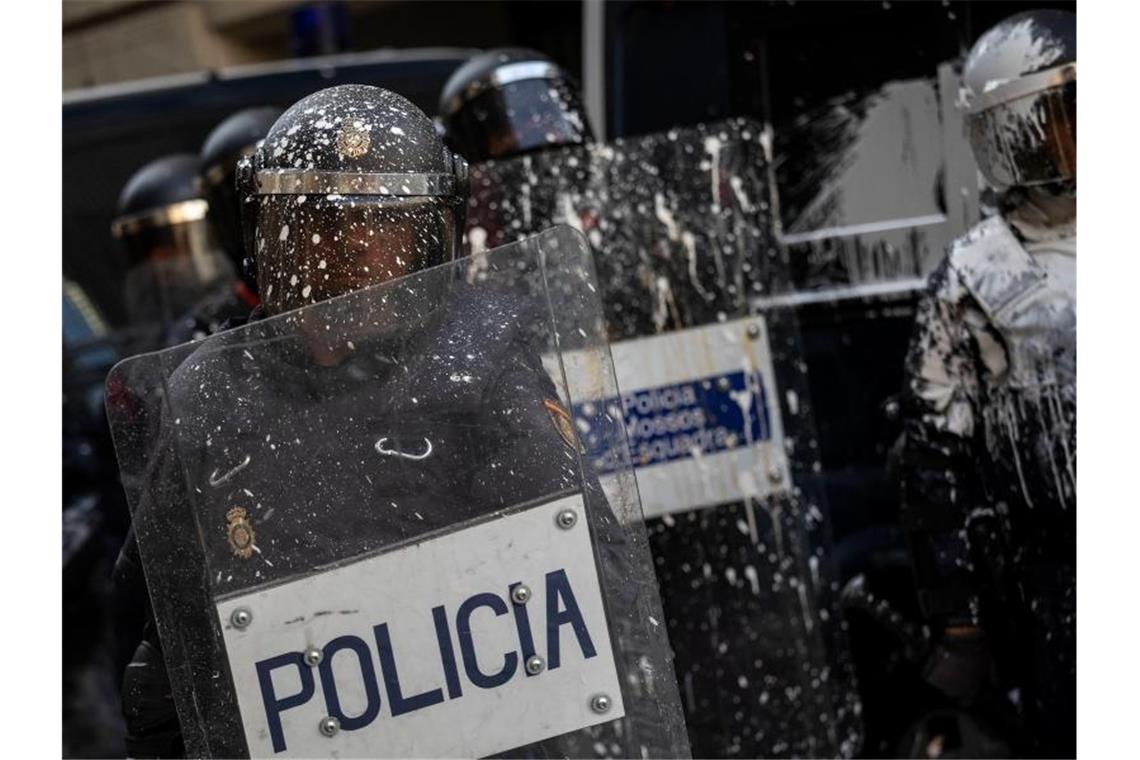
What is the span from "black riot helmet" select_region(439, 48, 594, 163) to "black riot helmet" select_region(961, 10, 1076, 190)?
1.09 m

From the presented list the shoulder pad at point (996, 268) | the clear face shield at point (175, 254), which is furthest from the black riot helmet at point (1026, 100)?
the clear face shield at point (175, 254)

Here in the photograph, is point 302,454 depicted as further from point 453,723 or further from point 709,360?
point 709,360

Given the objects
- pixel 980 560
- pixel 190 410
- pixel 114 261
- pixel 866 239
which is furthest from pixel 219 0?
pixel 190 410

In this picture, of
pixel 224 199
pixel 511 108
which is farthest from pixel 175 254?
pixel 511 108

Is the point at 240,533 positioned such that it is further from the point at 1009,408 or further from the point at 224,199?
the point at 224,199

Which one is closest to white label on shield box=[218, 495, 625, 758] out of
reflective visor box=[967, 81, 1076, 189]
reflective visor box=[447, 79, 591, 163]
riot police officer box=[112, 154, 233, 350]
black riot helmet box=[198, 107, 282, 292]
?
reflective visor box=[967, 81, 1076, 189]

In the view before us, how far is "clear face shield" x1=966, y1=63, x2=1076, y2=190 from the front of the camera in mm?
3654

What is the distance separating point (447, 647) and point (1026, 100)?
6.55ft

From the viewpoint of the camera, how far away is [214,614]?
2289 mm

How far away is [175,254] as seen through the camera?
6055mm

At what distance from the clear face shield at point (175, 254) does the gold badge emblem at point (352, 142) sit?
11.6 ft

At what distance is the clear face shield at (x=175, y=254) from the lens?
602 centimetres

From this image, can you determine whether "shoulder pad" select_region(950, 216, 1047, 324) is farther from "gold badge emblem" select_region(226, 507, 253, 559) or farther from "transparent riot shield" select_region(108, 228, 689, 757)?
"gold badge emblem" select_region(226, 507, 253, 559)

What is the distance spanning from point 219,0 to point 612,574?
32.0 ft
